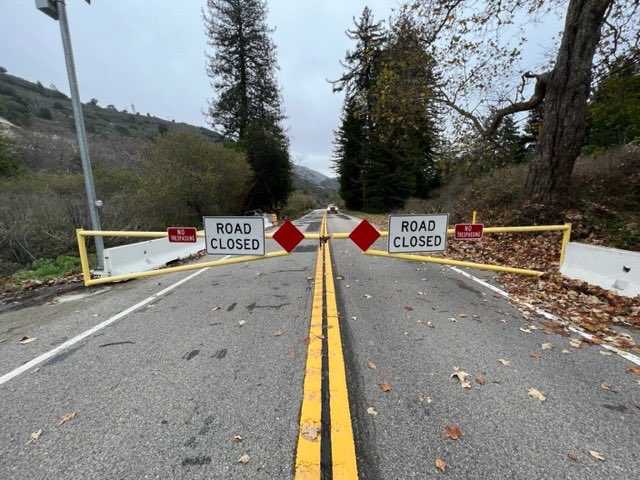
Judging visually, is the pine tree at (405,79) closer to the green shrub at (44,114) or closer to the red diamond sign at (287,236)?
the red diamond sign at (287,236)

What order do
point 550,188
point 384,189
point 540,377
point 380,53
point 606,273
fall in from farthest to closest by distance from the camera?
point 384,189, point 380,53, point 550,188, point 606,273, point 540,377

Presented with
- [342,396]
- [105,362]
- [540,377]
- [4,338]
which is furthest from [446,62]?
[4,338]

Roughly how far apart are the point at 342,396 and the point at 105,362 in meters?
2.47

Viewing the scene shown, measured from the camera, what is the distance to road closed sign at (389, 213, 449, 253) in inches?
192

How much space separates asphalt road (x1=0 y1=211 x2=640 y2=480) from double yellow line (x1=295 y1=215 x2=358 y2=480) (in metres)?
0.07

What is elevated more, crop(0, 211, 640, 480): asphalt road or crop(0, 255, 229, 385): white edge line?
crop(0, 211, 640, 480): asphalt road

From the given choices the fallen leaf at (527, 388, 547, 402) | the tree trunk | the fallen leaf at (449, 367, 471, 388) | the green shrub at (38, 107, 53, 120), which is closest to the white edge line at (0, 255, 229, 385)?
the fallen leaf at (449, 367, 471, 388)

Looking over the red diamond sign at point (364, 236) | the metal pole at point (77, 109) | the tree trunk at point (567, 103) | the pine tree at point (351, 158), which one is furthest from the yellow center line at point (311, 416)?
the pine tree at point (351, 158)

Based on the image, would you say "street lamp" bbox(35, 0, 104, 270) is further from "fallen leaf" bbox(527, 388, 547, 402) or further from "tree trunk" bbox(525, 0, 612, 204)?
"tree trunk" bbox(525, 0, 612, 204)

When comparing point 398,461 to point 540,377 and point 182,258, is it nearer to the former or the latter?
point 540,377

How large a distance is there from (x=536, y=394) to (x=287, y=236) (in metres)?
3.74

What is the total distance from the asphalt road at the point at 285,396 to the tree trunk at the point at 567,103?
252 inches

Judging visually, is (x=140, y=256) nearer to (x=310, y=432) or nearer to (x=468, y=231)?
(x=310, y=432)

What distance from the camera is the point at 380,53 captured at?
35.9ft
